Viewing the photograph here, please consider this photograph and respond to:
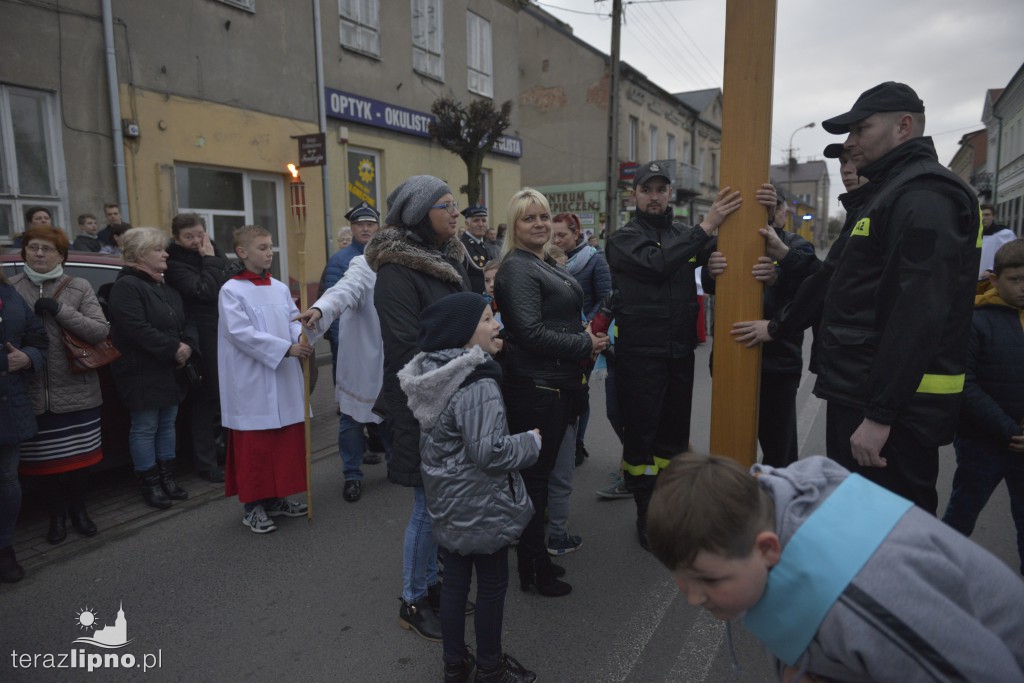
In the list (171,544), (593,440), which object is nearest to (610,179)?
(593,440)

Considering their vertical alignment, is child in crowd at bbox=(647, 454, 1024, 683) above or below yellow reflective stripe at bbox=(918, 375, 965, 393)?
below

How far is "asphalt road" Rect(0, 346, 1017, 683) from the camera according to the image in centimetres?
281

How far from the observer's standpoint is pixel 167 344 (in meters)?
4.57

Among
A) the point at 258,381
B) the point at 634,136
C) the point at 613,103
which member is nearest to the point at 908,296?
the point at 258,381

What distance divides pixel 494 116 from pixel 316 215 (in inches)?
158

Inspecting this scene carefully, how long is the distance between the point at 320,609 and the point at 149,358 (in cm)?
239

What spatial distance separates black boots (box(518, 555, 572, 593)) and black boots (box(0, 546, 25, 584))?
276cm

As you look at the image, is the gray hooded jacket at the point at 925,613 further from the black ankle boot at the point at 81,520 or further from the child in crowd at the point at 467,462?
the black ankle boot at the point at 81,520

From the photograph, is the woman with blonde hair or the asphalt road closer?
the asphalt road

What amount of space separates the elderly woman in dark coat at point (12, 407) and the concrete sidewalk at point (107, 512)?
23 cm

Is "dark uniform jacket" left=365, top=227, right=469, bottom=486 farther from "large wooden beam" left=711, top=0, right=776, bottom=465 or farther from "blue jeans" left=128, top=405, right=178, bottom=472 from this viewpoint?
"blue jeans" left=128, top=405, right=178, bottom=472

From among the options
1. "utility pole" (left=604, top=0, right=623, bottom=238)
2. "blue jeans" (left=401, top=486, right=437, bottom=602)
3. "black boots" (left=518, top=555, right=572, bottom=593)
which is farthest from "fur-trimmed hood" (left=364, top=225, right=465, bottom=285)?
"utility pole" (left=604, top=0, right=623, bottom=238)

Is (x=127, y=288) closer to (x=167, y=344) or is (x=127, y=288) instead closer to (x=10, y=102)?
(x=167, y=344)

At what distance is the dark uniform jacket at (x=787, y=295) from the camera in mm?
3191
